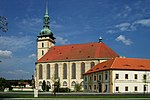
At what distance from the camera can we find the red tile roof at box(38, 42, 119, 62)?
85.9m

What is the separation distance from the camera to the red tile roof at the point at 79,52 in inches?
3383

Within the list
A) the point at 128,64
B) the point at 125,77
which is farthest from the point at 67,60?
the point at 125,77

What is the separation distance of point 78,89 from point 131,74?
2253cm

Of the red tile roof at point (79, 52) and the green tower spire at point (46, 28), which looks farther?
the green tower spire at point (46, 28)

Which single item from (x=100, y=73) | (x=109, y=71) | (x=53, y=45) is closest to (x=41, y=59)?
(x=53, y=45)

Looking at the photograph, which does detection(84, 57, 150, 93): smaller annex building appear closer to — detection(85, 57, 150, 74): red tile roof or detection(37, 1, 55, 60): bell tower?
detection(85, 57, 150, 74): red tile roof

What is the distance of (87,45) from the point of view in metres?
92.9

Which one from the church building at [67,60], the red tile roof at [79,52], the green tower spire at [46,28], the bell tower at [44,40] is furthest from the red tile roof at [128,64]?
the green tower spire at [46,28]

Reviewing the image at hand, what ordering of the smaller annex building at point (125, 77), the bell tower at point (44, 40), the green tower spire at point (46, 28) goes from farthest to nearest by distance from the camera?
the green tower spire at point (46, 28), the bell tower at point (44, 40), the smaller annex building at point (125, 77)

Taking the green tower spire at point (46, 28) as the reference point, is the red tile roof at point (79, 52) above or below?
below

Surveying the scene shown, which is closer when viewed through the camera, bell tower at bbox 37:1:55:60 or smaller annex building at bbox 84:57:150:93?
smaller annex building at bbox 84:57:150:93

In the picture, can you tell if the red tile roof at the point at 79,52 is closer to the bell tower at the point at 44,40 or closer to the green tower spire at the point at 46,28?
the bell tower at the point at 44,40

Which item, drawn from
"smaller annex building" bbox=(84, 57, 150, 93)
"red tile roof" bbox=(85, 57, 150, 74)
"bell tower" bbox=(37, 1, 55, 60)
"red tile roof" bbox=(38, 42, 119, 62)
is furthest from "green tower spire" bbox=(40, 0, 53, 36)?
"red tile roof" bbox=(85, 57, 150, 74)

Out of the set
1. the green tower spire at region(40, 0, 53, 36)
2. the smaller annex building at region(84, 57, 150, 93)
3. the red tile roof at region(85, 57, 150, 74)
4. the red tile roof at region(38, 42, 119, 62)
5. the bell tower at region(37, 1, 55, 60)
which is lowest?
the smaller annex building at region(84, 57, 150, 93)
